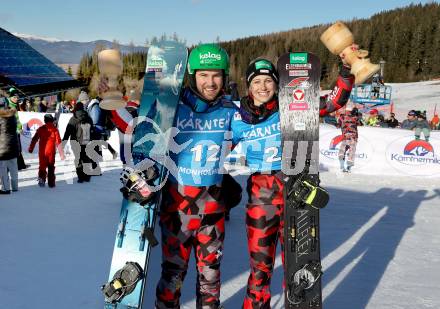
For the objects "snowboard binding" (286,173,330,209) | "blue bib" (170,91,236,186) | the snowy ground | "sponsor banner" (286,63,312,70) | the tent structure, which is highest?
the tent structure

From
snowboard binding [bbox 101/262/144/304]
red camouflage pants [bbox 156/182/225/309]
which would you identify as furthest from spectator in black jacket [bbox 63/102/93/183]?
red camouflage pants [bbox 156/182/225/309]

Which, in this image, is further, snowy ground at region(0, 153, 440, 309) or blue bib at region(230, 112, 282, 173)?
snowy ground at region(0, 153, 440, 309)

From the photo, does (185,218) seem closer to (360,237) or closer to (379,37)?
(360,237)

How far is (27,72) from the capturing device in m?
32.3

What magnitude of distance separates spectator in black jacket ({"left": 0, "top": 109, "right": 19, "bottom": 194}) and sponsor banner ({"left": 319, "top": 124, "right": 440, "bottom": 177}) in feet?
27.1

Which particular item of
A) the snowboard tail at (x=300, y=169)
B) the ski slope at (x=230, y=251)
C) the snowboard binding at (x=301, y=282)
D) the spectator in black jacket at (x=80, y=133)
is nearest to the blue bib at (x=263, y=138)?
the snowboard tail at (x=300, y=169)

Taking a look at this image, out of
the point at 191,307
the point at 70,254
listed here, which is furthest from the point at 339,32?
the point at 70,254

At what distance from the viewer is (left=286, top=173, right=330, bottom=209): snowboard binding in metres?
2.88

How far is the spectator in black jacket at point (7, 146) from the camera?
7270mm

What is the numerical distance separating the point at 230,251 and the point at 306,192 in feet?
8.15

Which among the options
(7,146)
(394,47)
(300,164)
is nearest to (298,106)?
(300,164)

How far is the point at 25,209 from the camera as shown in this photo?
665 cm

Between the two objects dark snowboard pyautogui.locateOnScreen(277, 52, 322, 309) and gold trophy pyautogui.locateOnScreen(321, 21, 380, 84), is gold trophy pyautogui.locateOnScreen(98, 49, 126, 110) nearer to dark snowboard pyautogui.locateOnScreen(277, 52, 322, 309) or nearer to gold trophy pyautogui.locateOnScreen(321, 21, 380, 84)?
dark snowboard pyautogui.locateOnScreen(277, 52, 322, 309)

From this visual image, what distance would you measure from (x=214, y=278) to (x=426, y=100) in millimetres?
51906
